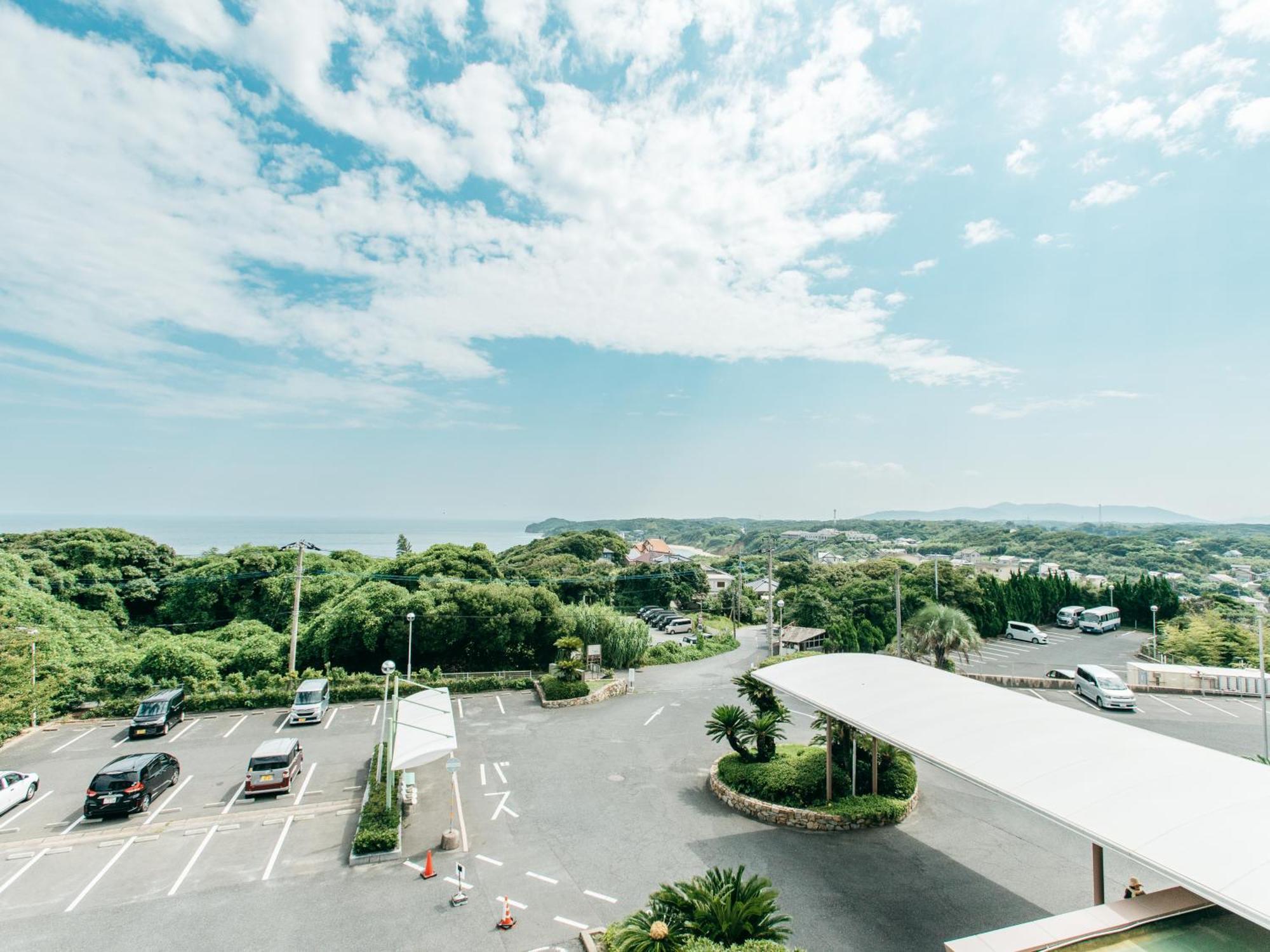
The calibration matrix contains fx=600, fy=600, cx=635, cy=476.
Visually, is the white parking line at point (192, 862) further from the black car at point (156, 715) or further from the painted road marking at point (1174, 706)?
the painted road marking at point (1174, 706)

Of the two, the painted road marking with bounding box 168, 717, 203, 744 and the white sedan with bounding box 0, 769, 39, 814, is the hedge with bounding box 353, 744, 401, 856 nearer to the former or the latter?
the white sedan with bounding box 0, 769, 39, 814

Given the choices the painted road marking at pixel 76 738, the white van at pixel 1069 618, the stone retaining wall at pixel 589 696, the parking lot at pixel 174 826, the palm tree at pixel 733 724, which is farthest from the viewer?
the white van at pixel 1069 618

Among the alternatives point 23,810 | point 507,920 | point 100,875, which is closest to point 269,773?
point 100,875

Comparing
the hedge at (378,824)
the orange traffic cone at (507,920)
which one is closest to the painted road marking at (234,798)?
the hedge at (378,824)

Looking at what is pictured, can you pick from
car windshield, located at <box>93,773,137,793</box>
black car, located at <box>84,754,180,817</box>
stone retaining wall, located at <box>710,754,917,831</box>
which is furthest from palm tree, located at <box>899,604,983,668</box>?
car windshield, located at <box>93,773,137,793</box>

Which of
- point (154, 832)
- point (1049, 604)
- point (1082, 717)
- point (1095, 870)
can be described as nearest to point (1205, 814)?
point (1095, 870)

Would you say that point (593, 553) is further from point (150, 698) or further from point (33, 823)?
point (33, 823)
